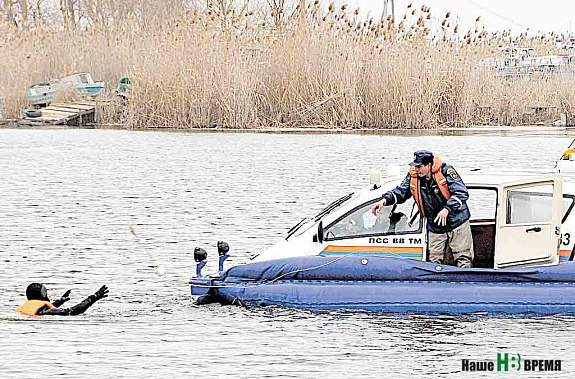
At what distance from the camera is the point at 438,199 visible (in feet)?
37.9

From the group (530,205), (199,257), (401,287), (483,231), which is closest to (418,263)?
(401,287)

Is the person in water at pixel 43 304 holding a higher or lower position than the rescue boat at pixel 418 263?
lower

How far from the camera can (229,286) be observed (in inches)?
466

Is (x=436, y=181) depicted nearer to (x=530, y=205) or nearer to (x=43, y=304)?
(x=530, y=205)

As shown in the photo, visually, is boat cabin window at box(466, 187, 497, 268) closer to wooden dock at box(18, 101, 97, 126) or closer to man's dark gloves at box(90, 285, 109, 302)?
man's dark gloves at box(90, 285, 109, 302)

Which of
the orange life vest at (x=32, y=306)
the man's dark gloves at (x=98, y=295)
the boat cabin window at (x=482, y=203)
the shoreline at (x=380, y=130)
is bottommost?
the orange life vest at (x=32, y=306)

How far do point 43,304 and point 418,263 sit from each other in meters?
3.72

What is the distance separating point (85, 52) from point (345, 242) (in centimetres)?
2813

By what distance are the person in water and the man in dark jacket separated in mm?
2962

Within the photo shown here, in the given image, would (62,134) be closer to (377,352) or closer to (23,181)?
(23,181)

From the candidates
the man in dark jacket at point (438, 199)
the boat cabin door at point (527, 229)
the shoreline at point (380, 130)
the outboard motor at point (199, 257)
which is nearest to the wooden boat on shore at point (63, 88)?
the shoreline at point (380, 130)

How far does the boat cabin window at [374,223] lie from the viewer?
1187 cm

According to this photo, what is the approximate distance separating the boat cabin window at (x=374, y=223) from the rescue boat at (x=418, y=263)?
10 millimetres

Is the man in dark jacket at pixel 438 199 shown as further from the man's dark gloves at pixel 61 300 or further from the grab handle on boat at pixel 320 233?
the man's dark gloves at pixel 61 300
